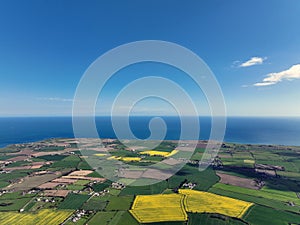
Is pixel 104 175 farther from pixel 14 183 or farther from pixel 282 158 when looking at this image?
pixel 282 158

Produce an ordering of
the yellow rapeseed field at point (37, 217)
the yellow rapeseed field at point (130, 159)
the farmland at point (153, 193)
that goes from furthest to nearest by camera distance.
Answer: the yellow rapeseed field at point (130, 159) < the farmland at point (153, 193) < the yellow rapeseed field at point (37, 217)

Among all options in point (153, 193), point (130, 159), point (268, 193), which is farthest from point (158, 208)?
point (130, 159)

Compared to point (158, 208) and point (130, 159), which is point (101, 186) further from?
point (130, 159)

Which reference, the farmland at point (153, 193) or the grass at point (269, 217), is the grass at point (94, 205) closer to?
the farmland at point (153, 193)

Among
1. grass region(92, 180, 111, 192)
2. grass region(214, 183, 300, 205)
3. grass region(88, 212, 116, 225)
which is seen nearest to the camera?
grass region(88, 212, 116, 225)

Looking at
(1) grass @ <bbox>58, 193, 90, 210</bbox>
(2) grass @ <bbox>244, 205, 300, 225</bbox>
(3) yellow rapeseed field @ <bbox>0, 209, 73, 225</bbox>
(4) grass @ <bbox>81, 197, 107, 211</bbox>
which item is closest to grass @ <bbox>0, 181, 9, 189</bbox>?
(3) yellow rapeseed field @ <bbox>0, 209, 73, 225</bbox>

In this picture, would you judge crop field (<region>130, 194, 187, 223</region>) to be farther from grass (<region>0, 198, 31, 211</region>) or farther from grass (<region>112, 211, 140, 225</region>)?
grass (<region>0, 198, 31, 211</region>)

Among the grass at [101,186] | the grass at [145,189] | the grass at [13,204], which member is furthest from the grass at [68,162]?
the grass at [145,189]
